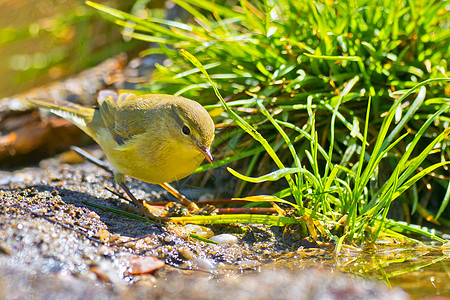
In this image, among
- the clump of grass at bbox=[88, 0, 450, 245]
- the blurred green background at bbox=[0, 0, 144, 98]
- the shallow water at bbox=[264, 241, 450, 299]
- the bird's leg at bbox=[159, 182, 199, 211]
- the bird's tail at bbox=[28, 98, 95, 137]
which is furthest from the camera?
the blurred green background at bbox=[0, 0, 144, 98]

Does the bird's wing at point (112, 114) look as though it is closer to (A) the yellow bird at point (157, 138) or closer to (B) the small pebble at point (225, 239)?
(A) the yellow bird at point (157, 138)

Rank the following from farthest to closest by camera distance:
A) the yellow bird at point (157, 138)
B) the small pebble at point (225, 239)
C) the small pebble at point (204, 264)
A: 1. the yellow bird at point (157, 138)
2. the small pebble at point (225, 239)
3. the small pebble at point (204, 264)

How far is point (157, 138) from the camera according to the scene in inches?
134

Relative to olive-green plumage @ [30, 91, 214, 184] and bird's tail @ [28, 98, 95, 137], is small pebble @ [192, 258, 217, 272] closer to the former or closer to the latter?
olive-green plumage @ [30, 91, 214, 184]

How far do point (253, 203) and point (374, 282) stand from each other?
123 cm

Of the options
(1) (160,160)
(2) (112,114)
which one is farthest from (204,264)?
(2) (112,114)

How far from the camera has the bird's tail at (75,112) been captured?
4160 millimetres

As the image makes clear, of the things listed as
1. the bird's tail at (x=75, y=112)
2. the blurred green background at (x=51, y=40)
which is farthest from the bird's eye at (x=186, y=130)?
the blurred green background at (x=51, y=40)

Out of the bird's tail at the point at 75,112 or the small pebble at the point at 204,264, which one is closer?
the small pebble at the point at 204,264

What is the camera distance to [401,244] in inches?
124

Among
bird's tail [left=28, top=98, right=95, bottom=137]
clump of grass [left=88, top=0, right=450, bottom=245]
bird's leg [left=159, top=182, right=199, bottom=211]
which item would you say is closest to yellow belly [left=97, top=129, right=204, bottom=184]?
bird's leg [left=159, top=182, right=199, bottom=211]

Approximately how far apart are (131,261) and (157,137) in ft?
3.77

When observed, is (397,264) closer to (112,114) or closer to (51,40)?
(112,114)

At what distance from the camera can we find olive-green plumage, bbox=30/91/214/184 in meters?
3.26
